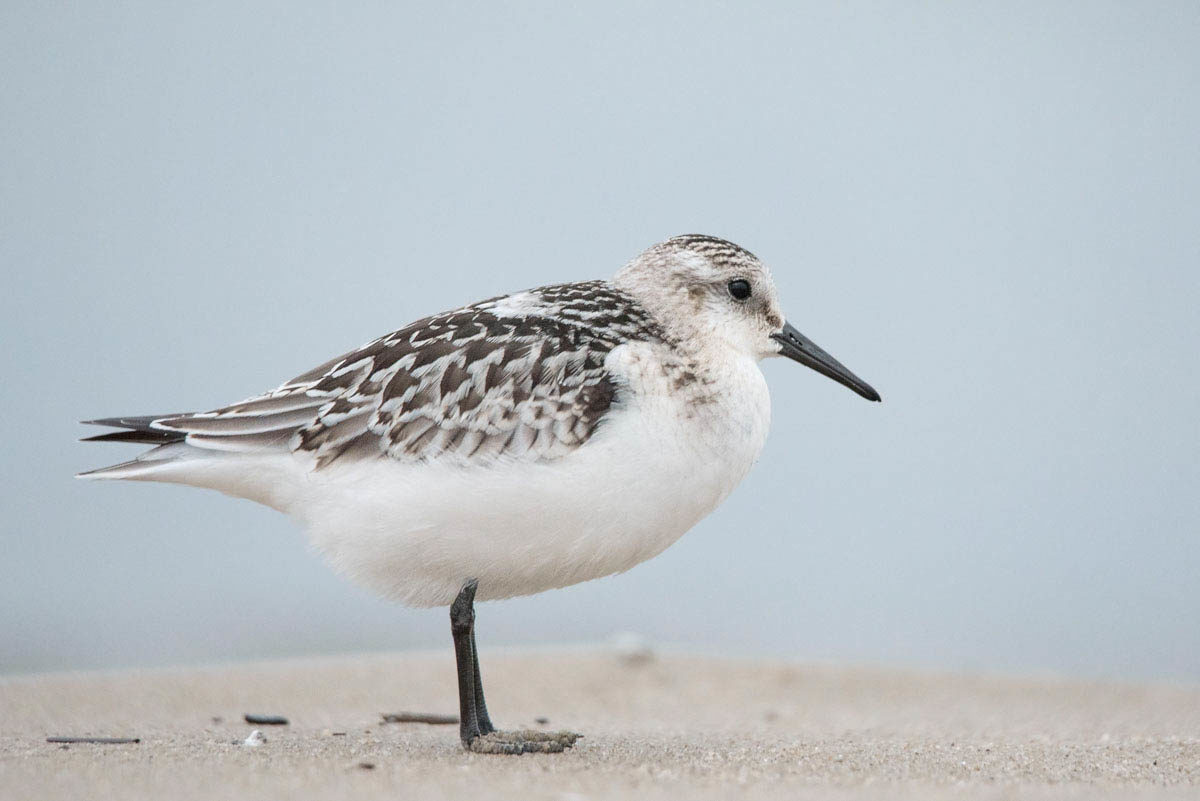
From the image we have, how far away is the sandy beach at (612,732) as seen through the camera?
15.8 ft

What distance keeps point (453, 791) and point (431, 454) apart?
1.30 m

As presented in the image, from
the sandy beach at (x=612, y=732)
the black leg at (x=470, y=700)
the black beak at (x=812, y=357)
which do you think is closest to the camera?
the sandy beach at (x=612, y=732)

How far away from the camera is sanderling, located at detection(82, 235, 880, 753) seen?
5172 millimetres

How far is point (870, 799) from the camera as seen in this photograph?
4.59 meters

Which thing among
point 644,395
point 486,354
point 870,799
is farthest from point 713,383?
point 870,799

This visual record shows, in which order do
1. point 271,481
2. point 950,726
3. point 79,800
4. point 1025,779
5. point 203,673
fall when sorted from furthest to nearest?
1. point 203,673
2. point 950,726
3. point 271,481
4. point 1025,779
5. point 79,800

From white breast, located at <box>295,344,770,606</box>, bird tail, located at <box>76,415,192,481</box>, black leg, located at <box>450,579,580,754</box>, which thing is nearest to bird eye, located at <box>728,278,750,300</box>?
A: white breast, located at <box>295,344,770,606</box>

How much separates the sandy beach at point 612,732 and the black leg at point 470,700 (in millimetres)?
99

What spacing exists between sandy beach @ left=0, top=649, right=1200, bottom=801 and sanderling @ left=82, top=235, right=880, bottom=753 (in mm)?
705

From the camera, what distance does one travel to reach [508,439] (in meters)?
5.20

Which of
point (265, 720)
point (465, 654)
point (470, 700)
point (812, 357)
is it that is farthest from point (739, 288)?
point (265, 720)

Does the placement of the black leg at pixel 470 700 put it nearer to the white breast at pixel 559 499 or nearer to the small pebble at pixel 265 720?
the white breast at pixel 559 499

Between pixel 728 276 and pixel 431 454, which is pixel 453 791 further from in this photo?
pixel 728 276

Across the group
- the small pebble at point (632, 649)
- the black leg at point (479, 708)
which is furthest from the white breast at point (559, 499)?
the small pebble at point (632, 649)
